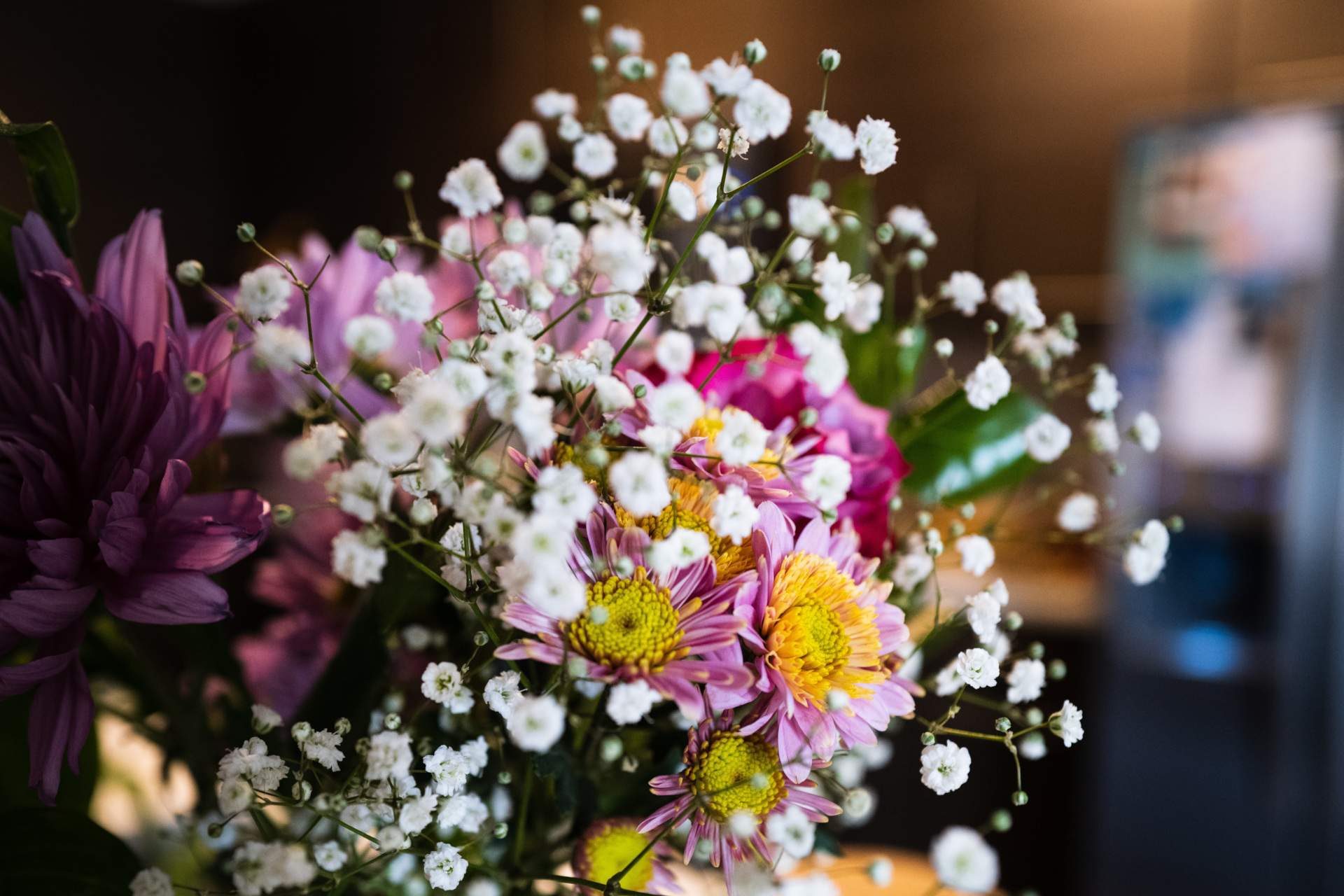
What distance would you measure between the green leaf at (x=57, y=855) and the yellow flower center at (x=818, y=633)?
267 mm

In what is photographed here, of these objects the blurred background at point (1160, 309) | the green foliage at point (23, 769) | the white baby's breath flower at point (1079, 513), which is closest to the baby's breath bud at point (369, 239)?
the green foliage at point (23, 769)

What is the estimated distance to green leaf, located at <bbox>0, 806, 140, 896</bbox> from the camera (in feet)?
1.17

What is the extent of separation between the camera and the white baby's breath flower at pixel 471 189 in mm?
352

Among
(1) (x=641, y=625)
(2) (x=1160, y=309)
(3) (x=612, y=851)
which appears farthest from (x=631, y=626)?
(2) (x=1160, y=309)

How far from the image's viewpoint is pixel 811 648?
1.05ft

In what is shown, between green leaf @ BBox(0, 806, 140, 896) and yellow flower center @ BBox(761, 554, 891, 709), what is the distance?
27 cm

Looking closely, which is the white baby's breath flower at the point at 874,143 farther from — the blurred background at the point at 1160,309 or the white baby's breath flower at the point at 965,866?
the blurred background at the point at 1160,309

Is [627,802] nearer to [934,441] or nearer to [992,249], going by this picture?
[934,441]

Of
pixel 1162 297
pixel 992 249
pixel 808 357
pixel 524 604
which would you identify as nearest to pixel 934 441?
pixel 808 357

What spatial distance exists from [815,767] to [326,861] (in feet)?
0.55

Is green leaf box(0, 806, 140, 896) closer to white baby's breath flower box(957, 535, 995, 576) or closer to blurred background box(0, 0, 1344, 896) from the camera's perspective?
white baby's breath flower box(957, 535, 995, 576)

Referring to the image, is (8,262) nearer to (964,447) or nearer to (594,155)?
(594,155)

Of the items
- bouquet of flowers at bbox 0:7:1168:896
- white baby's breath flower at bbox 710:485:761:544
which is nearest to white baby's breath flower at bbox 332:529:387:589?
bouquet of flowers at bbox 0:7:1168:896

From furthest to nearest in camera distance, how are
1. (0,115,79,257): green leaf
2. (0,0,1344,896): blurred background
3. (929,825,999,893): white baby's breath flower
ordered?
(0,0,1344,896): blurred background < (0,115,79,257): green leaf < (929,825,999,893): white baby's breath flower
